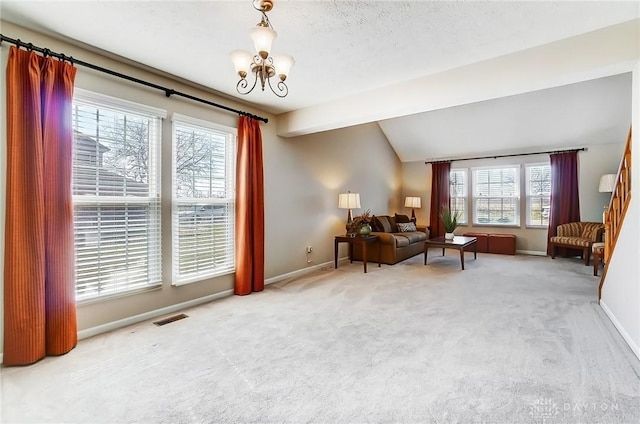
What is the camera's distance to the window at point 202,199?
3.40 metres

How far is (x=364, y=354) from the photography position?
236cm

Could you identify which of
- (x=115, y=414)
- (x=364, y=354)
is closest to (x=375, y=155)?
(x=364, y=354)

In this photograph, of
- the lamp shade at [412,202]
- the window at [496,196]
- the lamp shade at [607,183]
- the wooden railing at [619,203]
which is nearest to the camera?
the wooden railing at [619,203]

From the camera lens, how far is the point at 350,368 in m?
2.16

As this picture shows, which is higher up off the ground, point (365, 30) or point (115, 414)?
point (365, 30)

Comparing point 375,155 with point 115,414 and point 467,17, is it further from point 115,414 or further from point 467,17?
point 115,414

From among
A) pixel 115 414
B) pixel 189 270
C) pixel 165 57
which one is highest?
pixel 165 57

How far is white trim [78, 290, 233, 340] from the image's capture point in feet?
8.90

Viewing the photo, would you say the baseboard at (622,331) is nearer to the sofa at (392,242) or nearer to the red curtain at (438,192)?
the sofa at (392,242)

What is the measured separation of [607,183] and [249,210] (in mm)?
6405

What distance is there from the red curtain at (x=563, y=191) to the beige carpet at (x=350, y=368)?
338 cm

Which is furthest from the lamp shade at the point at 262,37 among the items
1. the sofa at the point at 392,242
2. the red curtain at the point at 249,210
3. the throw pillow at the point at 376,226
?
the throw pillow at the point at 376,226

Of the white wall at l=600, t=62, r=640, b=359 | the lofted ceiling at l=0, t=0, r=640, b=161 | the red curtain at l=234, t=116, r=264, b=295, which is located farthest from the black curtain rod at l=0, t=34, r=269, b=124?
the white wall at l=600, t=62, r=640, b=359

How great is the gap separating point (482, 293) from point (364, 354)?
7.54 feet
